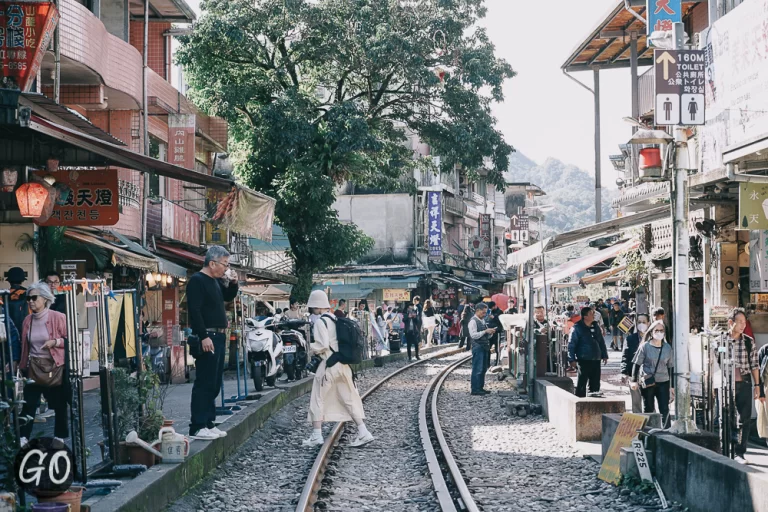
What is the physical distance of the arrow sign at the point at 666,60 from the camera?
982 centimetres

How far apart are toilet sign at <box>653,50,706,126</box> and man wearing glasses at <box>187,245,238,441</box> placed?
4.73 m

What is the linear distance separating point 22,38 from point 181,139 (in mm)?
10243

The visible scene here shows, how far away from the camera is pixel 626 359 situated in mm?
13461

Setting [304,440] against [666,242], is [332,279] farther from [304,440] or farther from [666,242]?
[304,440]

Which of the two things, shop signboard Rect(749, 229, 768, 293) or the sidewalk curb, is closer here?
the sidewalk curb

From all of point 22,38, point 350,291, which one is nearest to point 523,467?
point 22,38

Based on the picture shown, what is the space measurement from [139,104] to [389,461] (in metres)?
11.9

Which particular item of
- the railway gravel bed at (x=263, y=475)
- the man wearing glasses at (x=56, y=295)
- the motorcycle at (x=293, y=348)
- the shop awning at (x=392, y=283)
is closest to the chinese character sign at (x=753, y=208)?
the railway gravel bed at (x=263, y=475)

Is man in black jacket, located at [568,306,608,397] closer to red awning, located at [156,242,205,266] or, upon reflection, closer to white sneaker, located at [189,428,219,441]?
white sneaker, located at [189,428,219,441]

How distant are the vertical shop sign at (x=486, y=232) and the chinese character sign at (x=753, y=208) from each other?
51.4 metres

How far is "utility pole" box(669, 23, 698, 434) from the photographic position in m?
9.31

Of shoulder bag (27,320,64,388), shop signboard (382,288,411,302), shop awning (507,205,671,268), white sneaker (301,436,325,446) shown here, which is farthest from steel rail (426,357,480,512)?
shop signboard (382,288,411,302)

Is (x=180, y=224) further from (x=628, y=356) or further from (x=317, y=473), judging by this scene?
(x=317, y=473)

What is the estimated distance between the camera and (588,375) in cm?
1523
